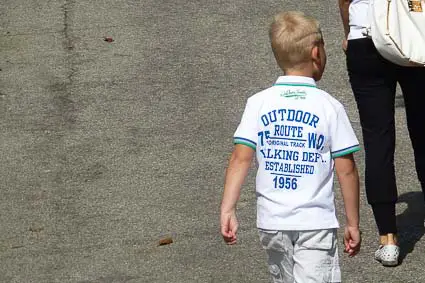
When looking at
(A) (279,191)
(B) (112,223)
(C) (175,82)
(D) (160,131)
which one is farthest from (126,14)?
(A) (279,191)

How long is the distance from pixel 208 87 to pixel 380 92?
3140 mm

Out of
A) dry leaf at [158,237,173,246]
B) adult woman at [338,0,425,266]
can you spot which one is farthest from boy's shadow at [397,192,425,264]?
dry leaf at [158,237,173,246]

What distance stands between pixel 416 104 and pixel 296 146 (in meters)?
1.78

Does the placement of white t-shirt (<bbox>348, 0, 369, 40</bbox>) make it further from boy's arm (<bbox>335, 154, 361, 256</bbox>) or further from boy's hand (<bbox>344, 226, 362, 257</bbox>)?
boy's hand (<bbox>344, 226, 362, 257</bbox>)

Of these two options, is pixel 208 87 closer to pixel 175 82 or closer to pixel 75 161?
pixel 175 82

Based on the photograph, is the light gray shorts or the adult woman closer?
the light gray shorts

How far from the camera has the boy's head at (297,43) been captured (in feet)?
14.3

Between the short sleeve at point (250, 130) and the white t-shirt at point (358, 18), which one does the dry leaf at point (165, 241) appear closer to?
the white t-shirt at point (358, 18)

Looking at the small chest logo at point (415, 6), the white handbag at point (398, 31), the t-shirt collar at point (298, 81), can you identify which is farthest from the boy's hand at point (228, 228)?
the small chest logo at point (415, 6)

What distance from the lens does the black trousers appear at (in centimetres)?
588

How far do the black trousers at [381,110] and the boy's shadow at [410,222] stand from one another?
0.27 m

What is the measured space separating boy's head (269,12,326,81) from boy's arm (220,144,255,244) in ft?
1.27

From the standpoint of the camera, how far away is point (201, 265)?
6137 mm

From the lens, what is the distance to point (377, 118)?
5.98 m
